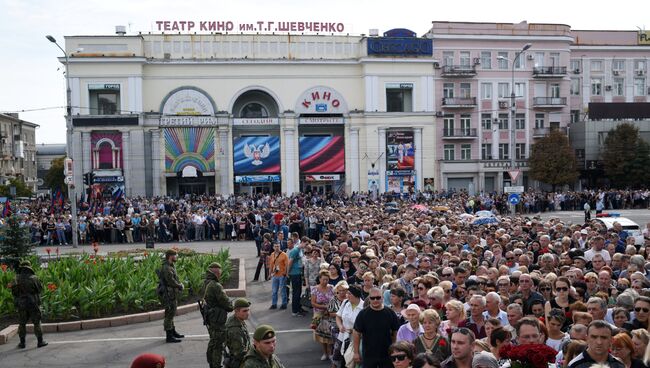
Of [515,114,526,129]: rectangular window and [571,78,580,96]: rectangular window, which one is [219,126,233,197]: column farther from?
[571,78,580,96]: rectangular window

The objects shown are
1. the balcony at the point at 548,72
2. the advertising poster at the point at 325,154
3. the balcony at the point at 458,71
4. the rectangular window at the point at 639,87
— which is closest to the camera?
the advertising poster at the point at 325,154

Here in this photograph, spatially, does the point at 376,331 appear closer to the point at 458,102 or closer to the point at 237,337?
the point at 237,337

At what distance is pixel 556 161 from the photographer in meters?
53.5

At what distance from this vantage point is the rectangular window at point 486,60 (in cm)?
5966

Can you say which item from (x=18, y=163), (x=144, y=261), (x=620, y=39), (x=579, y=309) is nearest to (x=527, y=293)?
(x=579, y=309)

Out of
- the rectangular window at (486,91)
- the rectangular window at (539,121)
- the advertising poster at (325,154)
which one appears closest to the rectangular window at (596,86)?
the rectangular window at (539,121)

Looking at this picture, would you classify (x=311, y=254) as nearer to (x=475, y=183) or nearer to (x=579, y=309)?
(x=579, y=309)

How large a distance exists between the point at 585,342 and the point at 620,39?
65.2 m

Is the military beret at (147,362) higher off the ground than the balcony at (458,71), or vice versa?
the balcony at (458,71)

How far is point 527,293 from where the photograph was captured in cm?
916

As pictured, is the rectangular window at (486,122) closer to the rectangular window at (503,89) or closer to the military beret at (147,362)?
the rectangular window at (503,89)

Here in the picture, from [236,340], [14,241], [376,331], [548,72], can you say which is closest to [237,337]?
[236,340]

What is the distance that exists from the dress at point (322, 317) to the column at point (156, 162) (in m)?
44.3

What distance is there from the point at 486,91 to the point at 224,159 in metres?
25.3
